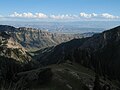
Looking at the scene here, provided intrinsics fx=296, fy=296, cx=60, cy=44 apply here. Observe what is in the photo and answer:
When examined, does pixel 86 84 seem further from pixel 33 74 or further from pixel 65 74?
pixel 33 74

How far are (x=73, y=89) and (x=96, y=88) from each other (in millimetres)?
7828

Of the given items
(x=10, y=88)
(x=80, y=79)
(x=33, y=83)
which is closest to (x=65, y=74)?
(x=80, y=79)

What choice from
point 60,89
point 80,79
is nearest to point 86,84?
point 80,79

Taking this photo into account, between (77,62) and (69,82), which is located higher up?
(69,82)

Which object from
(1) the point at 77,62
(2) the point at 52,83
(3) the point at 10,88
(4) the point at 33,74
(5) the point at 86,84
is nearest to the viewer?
(3) the point at 10,88

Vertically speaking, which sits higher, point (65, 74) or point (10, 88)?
point (10, 88)

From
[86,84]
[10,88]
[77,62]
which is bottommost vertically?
[77,62]

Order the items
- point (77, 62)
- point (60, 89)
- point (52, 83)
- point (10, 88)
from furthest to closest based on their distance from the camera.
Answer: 1. point (77, 62)
2. point (52, 83)
3. point (60, 89)
4. point (10, 88)

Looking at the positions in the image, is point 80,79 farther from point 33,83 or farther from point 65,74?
point 33,83

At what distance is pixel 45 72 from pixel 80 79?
13.8 meters

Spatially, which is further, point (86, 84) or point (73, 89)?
point (86, 84)

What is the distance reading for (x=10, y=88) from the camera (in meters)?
20.9

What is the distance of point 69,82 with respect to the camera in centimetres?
10638

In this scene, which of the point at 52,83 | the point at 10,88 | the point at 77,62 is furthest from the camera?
the point at 77,62
